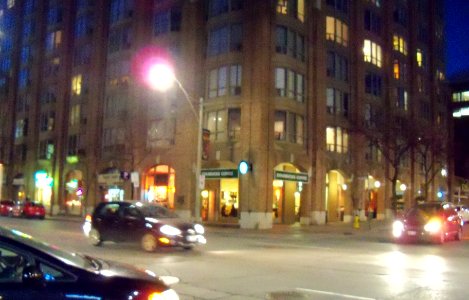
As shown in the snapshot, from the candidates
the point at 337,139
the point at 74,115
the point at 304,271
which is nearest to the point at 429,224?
the point at 304,271

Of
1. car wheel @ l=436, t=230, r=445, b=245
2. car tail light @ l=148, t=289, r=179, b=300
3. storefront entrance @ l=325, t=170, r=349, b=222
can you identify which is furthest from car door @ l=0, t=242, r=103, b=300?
storefront entrance @ l=325, t=170, r=349, b=222

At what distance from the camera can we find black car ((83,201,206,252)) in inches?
643

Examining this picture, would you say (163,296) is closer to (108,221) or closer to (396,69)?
(108,221)

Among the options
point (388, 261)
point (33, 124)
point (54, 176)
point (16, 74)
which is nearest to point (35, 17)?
point (16, 74)

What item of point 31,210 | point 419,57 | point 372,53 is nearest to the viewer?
point 31,210

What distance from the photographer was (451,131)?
68.3 meters

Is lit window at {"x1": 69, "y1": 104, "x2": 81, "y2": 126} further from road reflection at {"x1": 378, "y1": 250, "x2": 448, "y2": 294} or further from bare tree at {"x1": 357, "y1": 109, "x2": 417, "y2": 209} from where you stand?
road reflection at {"x1": 378, "y1": 250, "x2": 448, "y2": 294}

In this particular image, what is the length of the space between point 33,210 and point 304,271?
35.2 metres

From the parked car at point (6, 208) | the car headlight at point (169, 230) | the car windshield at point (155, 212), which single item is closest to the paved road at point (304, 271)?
the car headlight at point (169, 230)

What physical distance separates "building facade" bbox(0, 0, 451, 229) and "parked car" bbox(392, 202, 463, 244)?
11.2 m

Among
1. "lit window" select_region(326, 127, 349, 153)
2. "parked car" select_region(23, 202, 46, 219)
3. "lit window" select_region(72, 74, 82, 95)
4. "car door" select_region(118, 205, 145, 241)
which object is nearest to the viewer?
"car door" select_region(118, 205, 145, 241)

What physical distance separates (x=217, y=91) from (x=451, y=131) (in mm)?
41201

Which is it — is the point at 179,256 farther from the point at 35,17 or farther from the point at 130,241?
the point at 35,17

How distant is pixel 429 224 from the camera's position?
2275 cm
